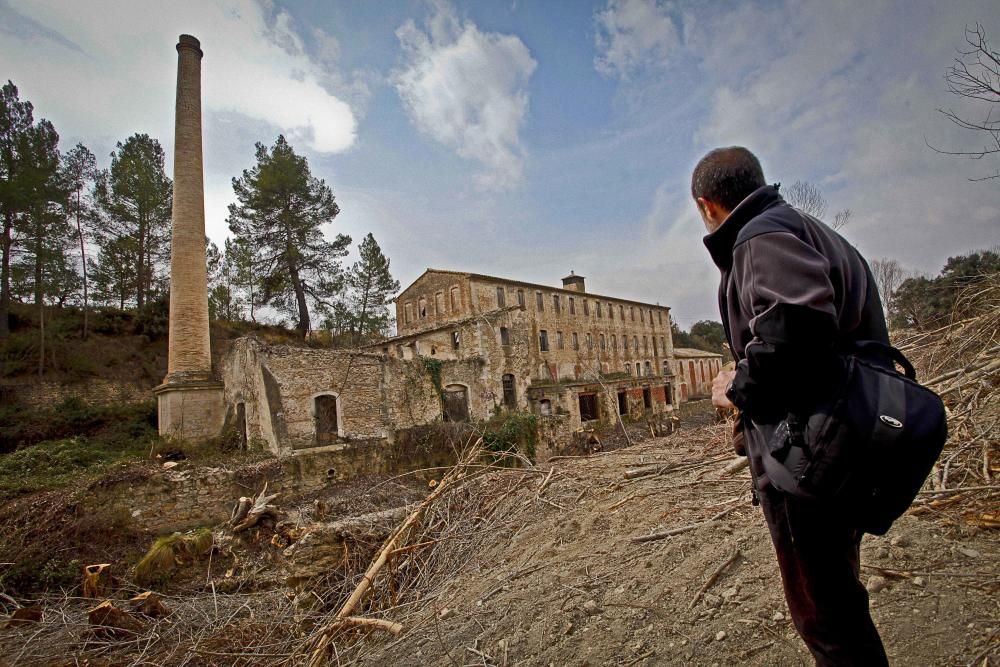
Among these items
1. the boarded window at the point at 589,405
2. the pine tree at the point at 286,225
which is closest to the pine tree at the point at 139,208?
the pine tree at the point at 286,225

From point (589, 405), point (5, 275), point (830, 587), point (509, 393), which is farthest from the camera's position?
point (589, 405)

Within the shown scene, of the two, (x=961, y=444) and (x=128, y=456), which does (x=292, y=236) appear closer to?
(x=128, y=456)

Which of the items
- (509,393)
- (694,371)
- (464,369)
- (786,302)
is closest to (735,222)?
(786,302)

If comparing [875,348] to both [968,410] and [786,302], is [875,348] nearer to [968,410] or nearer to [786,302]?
[786,302]

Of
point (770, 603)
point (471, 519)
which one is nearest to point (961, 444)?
point (770, 603)

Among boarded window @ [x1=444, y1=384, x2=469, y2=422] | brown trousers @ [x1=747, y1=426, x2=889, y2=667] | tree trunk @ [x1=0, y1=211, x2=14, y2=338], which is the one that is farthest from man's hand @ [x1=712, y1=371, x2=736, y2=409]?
tree trunk @ [x1=0, y1=211, x2=14, y2=338]

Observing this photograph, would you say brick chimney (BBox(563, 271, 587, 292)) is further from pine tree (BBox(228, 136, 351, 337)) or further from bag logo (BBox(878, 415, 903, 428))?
bag logo (BBox(878, 415, 903, 428))

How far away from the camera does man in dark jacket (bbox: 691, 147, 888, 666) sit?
122 cm

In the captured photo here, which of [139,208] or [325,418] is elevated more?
[139,208]

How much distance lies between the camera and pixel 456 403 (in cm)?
1914

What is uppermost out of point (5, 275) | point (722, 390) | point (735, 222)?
point (5, 275)

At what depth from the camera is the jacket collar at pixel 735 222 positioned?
1.50 m

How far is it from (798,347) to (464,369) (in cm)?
1835

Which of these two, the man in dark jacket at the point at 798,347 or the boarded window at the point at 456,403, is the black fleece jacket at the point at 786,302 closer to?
the man in dark jacket at the point at 798,347
